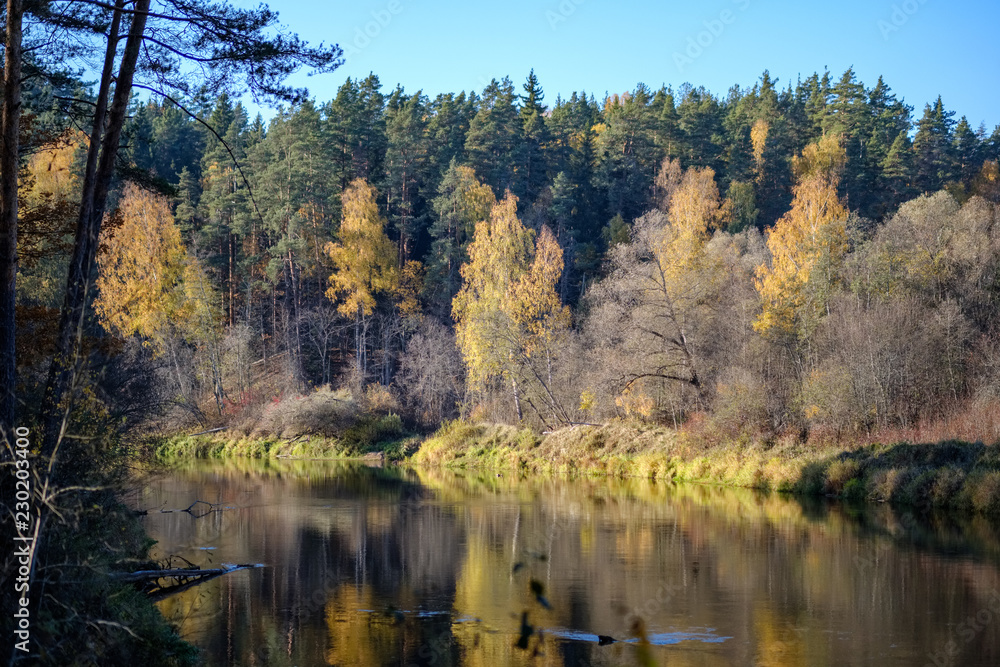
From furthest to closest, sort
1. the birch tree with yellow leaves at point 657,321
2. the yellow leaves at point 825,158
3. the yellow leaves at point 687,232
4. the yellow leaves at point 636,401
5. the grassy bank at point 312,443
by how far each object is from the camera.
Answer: the yellow leaves at point 825,158, the grassy bank at point 312,443, the yellow leaves at point 687,232, the yellow leaves at point 636,401, the birch tree with yellow leaves at point 657,321

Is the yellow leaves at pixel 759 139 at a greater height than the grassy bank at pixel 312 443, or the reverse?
the yellow leaves at pixel 759 139

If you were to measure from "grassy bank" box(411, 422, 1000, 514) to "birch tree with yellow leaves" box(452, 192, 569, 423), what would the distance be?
234 centimetres

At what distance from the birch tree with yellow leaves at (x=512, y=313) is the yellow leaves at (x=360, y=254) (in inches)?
308

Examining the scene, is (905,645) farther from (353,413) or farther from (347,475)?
(353,413)

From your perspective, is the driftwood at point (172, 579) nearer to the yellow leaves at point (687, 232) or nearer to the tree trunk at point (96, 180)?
the tree trunk at point (96, 180)

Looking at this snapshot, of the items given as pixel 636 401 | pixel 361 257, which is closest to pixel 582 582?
pixel 636 401

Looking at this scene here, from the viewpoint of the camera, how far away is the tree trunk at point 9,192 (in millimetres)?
9281

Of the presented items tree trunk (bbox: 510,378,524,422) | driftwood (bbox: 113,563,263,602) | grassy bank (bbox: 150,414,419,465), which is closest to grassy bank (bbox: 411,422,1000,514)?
tree trunk (bbox: 510,378,524,422)

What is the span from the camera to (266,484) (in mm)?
31391

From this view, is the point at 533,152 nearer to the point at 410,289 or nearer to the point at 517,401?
the point at 410,289

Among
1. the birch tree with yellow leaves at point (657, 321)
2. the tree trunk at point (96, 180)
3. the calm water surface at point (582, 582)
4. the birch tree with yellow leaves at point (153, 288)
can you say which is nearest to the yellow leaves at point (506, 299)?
the birch tree with yellow leaves at point (657, 321)

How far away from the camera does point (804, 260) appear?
35.4 m
